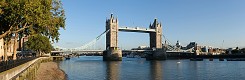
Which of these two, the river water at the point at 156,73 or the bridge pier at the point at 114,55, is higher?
the bridge pier at the point at 114,55

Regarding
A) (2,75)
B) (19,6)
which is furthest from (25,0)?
(2,75)

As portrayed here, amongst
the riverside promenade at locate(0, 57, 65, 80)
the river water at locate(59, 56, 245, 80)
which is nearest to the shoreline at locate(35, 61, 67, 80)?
the riverside promenade at locate(0, 57, 65, 80)

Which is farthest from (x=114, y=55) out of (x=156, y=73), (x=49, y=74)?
(x=49, y=74)

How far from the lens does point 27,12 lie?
35938 mm

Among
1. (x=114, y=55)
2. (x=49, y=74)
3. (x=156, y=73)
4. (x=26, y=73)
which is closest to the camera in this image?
(x=26, y=73)

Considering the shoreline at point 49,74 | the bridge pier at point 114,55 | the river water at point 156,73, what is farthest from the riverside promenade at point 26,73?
the bridge pier at point 114,55

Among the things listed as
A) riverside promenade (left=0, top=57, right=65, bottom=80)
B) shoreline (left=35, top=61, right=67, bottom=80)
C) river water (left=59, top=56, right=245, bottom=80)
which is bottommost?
river water (left=59, top=56, right=245, bottom=80)

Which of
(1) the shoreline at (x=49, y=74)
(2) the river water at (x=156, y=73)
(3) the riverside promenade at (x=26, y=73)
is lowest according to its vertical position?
(2) the river water at (x=156, y=73)

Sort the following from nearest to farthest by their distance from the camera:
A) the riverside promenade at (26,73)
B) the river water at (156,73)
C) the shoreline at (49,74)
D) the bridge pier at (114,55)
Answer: the riverside promenade at (26,73) < the shoreline at (49,74) < the river water at (156,73) < the bridge pier at (114,55)

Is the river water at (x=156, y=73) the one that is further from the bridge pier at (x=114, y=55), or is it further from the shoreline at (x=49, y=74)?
the bridge pier at (x=114, y=55)

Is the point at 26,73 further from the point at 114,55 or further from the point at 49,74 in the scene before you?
the point at 114,55

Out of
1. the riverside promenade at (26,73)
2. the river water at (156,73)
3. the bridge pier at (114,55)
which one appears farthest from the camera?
the bridge pier at (114,55)

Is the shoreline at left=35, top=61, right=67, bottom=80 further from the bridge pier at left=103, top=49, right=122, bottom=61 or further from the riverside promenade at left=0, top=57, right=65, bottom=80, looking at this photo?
the bridge pier at left=103, top=49, right=122, bottom=61

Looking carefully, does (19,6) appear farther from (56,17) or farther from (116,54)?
(116,54)
